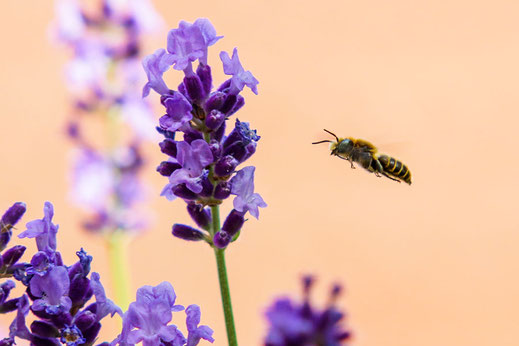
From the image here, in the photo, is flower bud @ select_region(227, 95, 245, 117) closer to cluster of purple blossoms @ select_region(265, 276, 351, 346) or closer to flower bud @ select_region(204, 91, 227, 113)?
flower bud @ select_region(204, 91, 227, 113)

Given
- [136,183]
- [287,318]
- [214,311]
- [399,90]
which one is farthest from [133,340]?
[399,90]

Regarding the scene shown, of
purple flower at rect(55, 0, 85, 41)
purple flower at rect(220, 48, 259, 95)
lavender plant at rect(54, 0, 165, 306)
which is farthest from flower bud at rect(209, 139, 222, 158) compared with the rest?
purple flower at rect(55, 0, 85, 41)

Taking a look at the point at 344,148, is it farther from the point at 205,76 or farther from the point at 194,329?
the point at 194,329

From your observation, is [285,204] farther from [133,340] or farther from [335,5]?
[133,340]

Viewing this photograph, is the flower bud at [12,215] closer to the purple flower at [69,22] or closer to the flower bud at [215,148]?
the flower bud at [215,148]

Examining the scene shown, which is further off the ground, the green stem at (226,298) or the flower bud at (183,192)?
the flower bud at (183,192)

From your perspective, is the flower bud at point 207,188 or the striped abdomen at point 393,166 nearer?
the flower bud at point 207,188

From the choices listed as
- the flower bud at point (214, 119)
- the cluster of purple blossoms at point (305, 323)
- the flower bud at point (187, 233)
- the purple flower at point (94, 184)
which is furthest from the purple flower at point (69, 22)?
the cluster of purple blossoms at point (305, 323)
